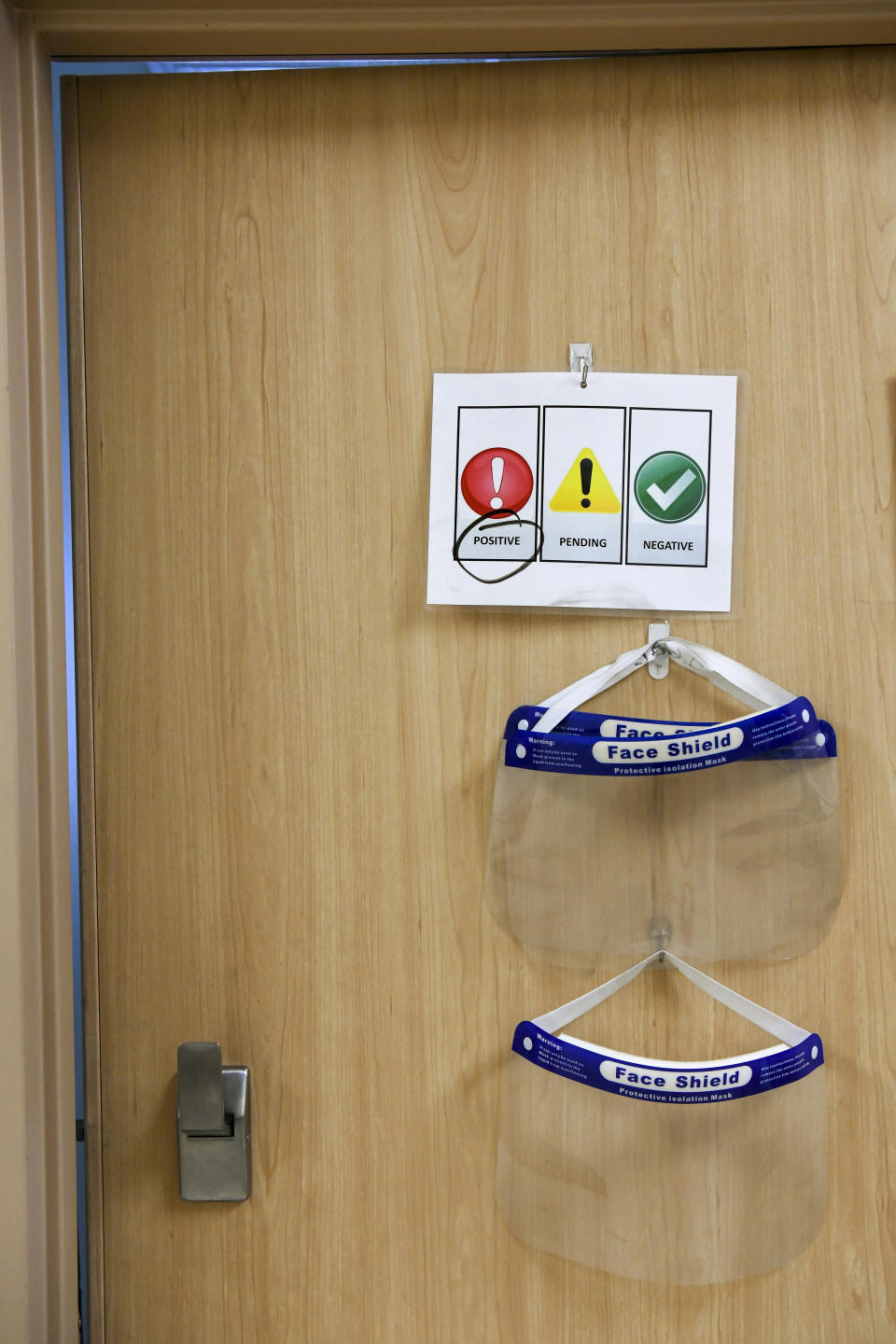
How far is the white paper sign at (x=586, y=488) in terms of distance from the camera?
0.74 meters

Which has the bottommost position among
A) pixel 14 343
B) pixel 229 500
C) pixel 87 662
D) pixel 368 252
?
pixel 87 662

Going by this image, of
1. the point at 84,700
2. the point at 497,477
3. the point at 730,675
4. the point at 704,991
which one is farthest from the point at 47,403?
the point at 704,991

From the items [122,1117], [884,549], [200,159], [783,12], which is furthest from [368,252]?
[122,1117]

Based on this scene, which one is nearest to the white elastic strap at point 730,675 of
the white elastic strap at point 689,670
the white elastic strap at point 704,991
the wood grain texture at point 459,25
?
the white elastic strap at point 689,670

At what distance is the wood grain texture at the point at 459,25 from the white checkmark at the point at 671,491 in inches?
14.5

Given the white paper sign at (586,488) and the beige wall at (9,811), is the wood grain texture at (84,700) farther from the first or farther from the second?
the white paper sign at (586,488)

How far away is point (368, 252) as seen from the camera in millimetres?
748

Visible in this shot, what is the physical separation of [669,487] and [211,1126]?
27.9 inches

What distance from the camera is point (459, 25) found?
0.69m

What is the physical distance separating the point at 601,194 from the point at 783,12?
0.19 m

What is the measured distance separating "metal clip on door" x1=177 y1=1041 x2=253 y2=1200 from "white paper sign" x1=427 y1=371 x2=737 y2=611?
489 mm

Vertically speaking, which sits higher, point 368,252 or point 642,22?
point 642,22

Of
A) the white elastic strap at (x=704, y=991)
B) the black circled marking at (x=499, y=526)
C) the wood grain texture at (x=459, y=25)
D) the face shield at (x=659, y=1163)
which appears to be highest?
the wood grain texture at (x=459, y=25)

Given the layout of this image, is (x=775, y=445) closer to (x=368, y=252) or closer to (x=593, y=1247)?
(x=368, y=252)
